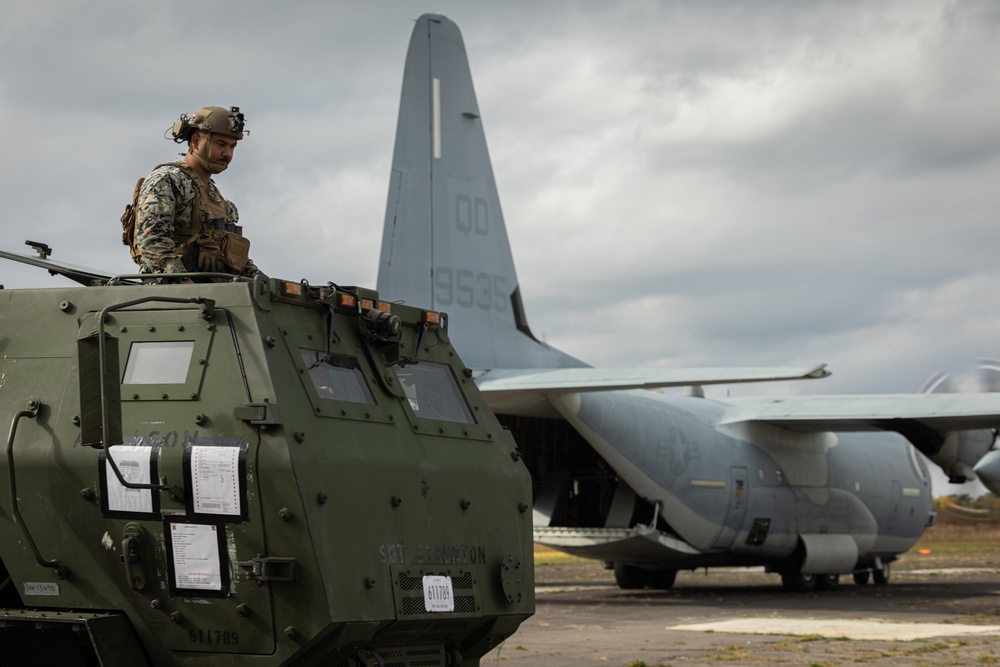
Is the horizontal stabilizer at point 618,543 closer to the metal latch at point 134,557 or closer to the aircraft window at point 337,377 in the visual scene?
the aircraft window at point 337,377

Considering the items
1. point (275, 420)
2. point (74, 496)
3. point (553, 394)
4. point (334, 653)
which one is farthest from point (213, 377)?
point (553, 394)

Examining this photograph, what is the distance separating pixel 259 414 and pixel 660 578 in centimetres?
2070

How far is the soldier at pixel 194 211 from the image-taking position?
24.5ft

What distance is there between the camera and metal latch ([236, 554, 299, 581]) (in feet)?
20.6

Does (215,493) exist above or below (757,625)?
above

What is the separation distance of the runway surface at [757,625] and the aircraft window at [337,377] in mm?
5249

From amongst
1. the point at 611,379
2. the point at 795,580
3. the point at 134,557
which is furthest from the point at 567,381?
the point at 134,557

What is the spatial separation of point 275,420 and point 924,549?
50780 mm

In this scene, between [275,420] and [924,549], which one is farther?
[924,549]

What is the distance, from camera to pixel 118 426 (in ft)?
19.8

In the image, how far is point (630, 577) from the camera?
85.7 feet

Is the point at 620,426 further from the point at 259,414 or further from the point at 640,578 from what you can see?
the point at 259,414

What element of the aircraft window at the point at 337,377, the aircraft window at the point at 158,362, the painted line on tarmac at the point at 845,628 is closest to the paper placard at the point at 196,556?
the aircraft window at the point at 158,362

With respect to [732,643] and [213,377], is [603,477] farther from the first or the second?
[213,377]
